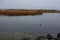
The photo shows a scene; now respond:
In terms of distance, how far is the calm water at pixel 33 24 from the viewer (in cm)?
156

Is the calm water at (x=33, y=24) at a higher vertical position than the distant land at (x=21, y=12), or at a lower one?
lower

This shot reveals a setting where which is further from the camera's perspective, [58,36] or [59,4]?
[58,36]

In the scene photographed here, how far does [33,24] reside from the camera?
5.27ft

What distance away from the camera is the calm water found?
61.3 inches

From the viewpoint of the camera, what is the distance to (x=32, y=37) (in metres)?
1.59

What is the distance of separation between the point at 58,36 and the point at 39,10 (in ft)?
1.42

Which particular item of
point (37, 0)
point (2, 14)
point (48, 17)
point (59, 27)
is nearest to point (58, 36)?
point (59, 27)

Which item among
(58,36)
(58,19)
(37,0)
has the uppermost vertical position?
(37,0)

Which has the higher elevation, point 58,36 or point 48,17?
point 48,17

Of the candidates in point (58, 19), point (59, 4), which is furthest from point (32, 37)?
point (59, 4)

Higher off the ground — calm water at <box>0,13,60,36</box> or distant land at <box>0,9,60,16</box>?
distant land at <box>0,9,60,16</box>

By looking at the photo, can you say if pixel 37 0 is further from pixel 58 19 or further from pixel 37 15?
pixel 58 19

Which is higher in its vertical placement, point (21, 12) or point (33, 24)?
point (21, 12)

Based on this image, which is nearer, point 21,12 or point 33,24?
point 21,12
